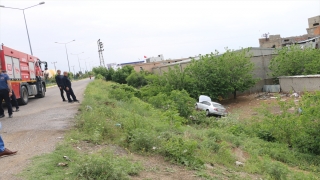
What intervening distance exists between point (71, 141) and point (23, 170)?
1.78m

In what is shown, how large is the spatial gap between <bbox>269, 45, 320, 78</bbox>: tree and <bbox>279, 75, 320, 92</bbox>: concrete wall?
4.79 feet

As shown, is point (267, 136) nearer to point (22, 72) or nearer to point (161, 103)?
point (161, 103)

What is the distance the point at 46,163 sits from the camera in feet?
17.2

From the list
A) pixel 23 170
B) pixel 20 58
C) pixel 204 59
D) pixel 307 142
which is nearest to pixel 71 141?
pixel 23 170

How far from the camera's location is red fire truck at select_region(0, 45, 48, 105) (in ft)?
47.6

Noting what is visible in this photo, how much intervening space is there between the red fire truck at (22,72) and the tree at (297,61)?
1932 cm

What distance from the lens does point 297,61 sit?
82.8 ft

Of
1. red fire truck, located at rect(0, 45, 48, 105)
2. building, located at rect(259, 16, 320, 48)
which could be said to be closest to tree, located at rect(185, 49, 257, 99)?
red fire truck, located at rect(0, 45, 48, 105)

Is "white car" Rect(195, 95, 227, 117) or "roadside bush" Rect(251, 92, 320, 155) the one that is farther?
"white car" Rect(195, 95, 227, 117)

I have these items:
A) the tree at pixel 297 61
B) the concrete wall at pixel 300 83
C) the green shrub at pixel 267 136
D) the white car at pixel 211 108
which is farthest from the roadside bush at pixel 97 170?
the tree at pixel 297 61

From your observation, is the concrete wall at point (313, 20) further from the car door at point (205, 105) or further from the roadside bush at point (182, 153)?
the roadside bush at point (182, 153)

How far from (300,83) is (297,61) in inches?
160

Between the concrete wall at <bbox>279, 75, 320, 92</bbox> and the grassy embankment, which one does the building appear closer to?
the concrete wall at <bbox>279, 75, 320, 92</bbox>

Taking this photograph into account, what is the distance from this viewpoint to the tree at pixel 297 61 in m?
24.1
